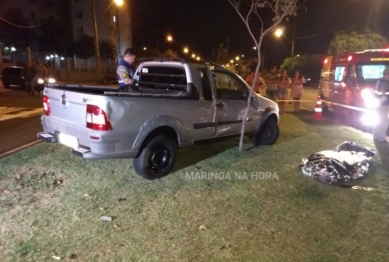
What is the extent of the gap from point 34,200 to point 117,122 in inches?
54.1

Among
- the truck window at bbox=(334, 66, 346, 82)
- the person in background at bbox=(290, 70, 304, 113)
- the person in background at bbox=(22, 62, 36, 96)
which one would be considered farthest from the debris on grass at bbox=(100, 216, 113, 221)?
the person in background at bbox=(22, 62, 36, 96)

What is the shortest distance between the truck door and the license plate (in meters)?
2.34

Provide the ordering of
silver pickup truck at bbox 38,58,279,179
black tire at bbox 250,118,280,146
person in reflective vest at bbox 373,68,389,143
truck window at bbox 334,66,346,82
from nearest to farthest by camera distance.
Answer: silver pickup truck at bbox 38,58,279,179
black tire at bbox 250,118,280,146
person in reflective vest at bbox 373,68,389,143
truck window at bbox 334,66,346,82

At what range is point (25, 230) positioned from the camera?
134 inches

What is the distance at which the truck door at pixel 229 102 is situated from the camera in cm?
583

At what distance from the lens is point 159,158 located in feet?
16.5

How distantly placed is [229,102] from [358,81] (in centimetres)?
515

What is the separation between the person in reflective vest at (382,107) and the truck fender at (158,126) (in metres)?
4.93

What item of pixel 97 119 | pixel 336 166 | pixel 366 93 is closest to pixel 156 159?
pixel 97 119

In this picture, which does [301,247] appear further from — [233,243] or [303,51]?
[303,51]

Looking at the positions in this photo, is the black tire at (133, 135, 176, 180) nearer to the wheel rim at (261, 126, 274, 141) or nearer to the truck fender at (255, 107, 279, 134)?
the truck fender at (255, 107, 279, 134)

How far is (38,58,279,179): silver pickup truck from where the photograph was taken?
428 centimetres

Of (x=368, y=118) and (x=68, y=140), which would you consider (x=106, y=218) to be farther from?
(x=368, y=118)

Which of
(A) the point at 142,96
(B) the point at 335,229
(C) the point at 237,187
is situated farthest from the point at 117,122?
(B) the point at 335,229
